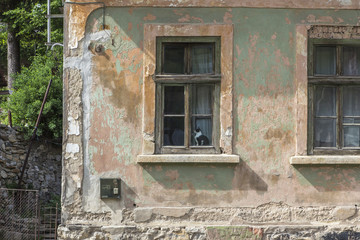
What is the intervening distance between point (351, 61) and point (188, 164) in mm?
2698

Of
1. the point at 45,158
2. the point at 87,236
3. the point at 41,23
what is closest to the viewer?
the point at 87,236

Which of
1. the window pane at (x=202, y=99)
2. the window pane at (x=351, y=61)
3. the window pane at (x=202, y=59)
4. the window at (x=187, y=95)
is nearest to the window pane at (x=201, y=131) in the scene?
the window at (x=187, y=95)

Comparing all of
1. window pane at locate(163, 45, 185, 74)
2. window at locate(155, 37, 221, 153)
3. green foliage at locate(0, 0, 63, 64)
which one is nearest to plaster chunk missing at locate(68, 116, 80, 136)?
window at locate(155, 37, 221, 153)

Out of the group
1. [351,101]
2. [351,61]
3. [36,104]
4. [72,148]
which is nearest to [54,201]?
[36,104]

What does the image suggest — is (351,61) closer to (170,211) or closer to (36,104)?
(170,211)

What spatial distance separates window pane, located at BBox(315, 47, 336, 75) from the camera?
6629 mm

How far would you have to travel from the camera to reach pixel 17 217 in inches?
346

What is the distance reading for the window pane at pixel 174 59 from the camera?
655 cm

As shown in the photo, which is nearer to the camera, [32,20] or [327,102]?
[327,102]

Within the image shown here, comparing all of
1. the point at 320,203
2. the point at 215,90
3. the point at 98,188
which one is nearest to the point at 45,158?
the point at 98,188

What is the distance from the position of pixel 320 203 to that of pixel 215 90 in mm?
2090

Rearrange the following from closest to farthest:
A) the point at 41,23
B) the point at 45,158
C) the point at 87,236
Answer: the point at 87,236
the point at 45,158
the point at 41,23

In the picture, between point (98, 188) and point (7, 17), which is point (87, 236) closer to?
point (98, 188)

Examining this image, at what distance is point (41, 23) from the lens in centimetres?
1705
